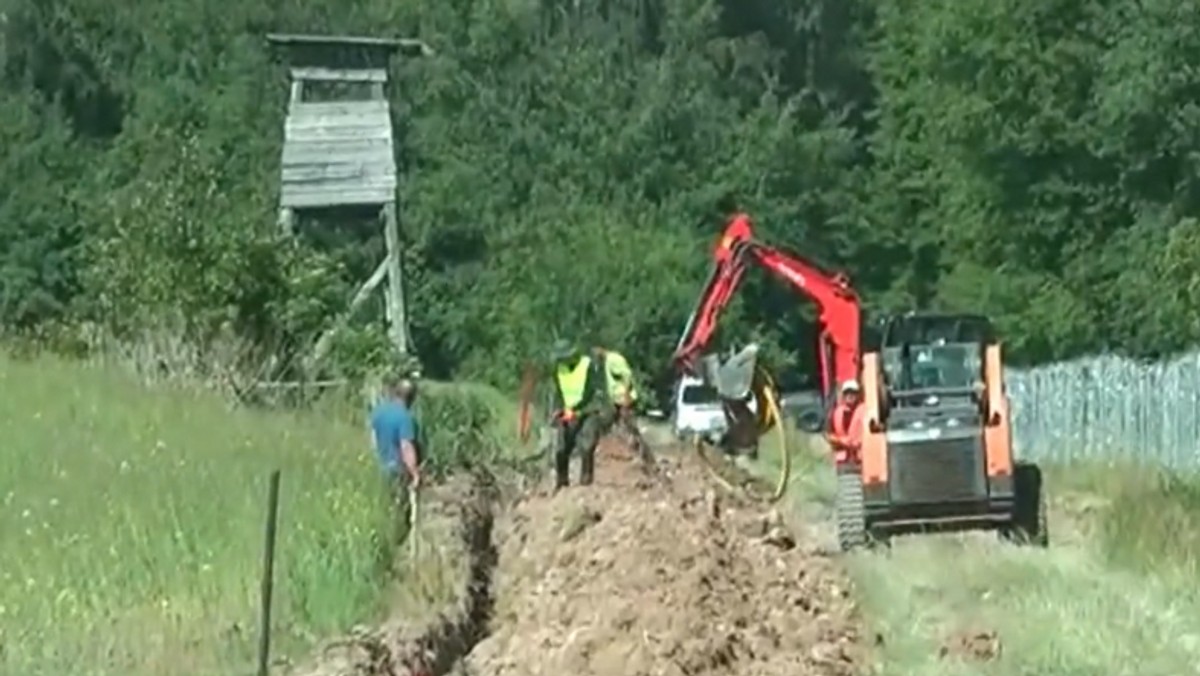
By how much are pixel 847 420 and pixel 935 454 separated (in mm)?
2317

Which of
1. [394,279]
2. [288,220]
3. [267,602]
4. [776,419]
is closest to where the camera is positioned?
[267,602]

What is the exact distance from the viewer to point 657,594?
20.2 meters

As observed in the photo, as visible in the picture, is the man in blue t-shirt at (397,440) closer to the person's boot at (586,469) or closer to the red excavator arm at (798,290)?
the red excavator arm at (798,290)

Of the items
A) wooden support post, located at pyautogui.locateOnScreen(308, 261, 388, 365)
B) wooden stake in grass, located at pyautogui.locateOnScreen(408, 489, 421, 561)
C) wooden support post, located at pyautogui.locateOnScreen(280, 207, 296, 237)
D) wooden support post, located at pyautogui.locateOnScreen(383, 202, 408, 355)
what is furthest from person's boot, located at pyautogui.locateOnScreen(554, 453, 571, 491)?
wooden support post, located at pyautogui.locateOnScreen(383, 202, 408, 355)

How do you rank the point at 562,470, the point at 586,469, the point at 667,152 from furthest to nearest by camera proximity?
the point at 667,152 → the point at 586,469 → the point at 562,470

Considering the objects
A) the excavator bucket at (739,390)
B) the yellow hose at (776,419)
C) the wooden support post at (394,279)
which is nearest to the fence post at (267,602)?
the excavator bucket at (739,390)

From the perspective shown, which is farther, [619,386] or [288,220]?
[288,220]

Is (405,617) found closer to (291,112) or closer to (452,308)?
(291,112)

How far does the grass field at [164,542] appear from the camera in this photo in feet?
49.2

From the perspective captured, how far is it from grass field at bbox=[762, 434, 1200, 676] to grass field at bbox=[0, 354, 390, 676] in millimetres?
3656

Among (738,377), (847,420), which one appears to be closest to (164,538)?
(847,420)

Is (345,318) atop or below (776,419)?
atop

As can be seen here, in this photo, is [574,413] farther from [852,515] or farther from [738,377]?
[852,515]

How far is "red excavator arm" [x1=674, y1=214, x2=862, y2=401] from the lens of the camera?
2898 cm
